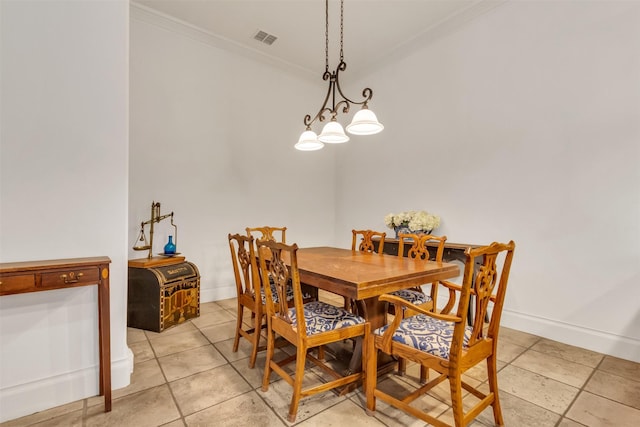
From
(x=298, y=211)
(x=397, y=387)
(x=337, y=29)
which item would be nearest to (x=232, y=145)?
(x=298, y=211)

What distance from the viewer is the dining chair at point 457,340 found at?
1.35 meters

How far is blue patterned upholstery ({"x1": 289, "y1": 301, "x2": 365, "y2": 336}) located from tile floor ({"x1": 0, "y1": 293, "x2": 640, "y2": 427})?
475 millimetres

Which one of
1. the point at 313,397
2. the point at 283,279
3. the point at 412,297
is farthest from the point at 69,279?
the point at 412,297

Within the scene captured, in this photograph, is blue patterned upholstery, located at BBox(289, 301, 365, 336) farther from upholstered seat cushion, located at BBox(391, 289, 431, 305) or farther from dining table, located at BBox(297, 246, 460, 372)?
upholstered seat cushion, located at BBox(391, 289, 431, 305)

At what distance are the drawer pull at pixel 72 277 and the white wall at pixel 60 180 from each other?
243mm

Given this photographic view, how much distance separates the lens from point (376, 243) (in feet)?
12.3

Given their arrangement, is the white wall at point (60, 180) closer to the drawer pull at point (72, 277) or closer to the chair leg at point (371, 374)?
the drawer pull at point (72, 277)

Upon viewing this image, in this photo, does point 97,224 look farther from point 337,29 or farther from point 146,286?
point 337,29

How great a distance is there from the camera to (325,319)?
6.05ft

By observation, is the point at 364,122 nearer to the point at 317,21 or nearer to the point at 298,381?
the point at 298,381

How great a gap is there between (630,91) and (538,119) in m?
0.62

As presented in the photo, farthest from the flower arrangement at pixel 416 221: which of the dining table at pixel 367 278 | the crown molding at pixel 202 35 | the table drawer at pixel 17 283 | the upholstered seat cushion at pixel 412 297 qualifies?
the table drawer at pixel 17 283

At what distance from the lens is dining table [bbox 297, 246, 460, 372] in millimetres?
1623

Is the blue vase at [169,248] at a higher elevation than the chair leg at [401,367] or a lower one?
higher
